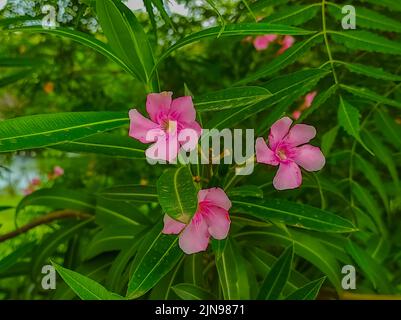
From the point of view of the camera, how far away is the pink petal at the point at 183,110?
0.74m

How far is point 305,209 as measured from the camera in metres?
0.85

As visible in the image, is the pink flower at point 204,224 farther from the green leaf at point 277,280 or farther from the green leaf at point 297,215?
the green leaf at point 277,280

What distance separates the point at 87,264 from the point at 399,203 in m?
0.71

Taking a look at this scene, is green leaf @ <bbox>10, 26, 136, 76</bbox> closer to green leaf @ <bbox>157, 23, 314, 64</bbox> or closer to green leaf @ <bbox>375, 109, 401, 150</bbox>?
green leaf @ <bbox>157, 23, 314, 64</bbox>

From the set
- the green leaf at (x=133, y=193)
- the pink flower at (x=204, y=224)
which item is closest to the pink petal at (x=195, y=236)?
the pink flower at (x=204, y=224)

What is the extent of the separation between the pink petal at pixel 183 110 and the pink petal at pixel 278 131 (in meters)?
0.11

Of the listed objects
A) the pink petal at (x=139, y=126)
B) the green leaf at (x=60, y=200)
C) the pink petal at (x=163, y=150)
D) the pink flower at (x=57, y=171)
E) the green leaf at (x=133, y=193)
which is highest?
the pink flower at (x=57, y=171)

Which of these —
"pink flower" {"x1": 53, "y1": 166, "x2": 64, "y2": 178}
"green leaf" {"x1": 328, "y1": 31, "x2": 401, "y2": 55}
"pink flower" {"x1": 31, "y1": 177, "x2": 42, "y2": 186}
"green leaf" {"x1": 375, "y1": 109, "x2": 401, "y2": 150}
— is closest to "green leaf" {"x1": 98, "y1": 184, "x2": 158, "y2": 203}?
"green leaf" {"x1": 328, "y1": 31, "x2": 401, "y2": 55}

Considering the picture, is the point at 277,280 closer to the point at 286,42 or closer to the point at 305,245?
the point at 305,245

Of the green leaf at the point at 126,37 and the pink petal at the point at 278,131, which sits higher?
the green leaf at the point at 126,37

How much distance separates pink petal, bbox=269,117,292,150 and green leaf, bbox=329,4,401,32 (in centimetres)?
27

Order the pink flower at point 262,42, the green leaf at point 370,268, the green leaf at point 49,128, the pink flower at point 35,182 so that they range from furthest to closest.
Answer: the pink flower at point 35,182 < the pink flower at point 262,42 < the green leaf at point 370,268 < the green leaf at point 49,128

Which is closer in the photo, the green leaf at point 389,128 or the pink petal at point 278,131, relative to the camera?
the pink petal at point 278,131

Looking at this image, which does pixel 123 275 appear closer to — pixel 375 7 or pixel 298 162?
pixel 298 162
